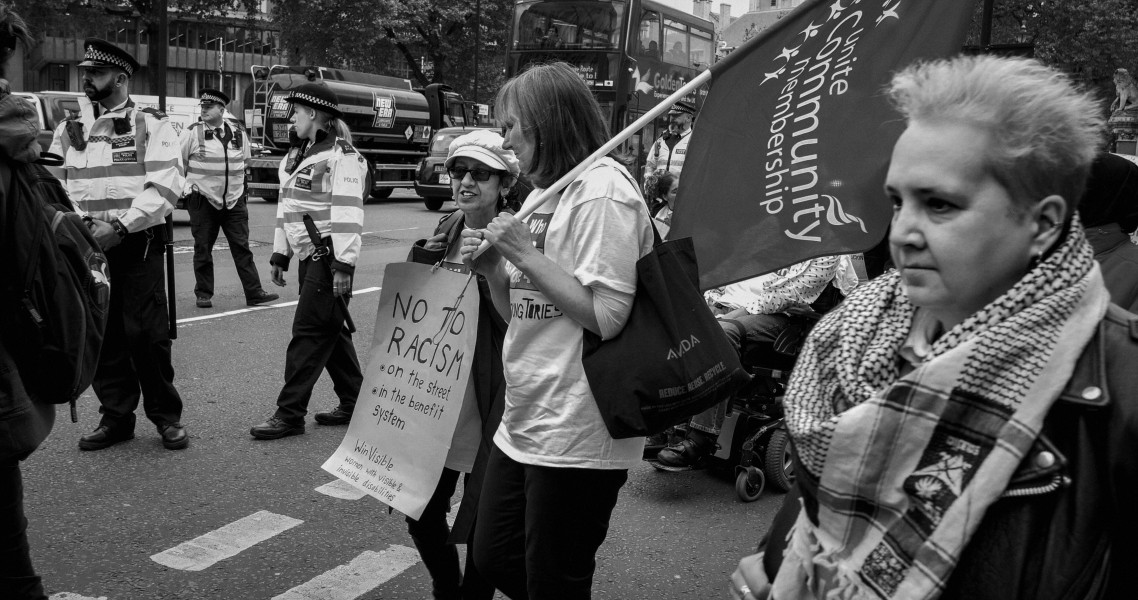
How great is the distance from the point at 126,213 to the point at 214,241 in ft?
16.8

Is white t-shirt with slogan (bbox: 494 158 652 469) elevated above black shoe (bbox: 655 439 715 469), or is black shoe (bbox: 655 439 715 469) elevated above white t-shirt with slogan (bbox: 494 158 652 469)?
white t-shirt with slogan (bbox: 494 158 652 469)

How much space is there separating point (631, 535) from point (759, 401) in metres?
1.19

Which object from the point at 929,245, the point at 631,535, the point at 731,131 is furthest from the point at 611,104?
the point at 929,245

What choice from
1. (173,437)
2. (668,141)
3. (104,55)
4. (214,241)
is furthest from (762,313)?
(668,141)

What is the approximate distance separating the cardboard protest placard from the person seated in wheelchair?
90.6 inches

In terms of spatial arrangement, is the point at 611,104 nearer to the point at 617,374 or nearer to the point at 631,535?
the point at 631,535

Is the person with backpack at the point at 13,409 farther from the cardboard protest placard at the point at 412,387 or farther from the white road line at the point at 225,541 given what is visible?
the white road line at the point at 225,541

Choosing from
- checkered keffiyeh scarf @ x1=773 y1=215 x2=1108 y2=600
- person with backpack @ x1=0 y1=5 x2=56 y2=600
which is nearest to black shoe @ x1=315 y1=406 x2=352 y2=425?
person with backpack @ x1=0 y1=5 x2=56 y2=600

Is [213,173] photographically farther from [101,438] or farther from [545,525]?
[545,525]

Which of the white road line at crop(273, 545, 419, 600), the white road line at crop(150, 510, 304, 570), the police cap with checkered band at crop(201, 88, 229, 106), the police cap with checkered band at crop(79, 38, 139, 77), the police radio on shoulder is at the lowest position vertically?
the white road line at crop(150, 510, 304, 570)

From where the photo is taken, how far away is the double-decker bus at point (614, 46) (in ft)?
65.1

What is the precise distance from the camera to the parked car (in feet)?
72.7

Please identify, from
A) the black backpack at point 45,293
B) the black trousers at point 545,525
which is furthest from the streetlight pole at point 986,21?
the black backpack at point 45,293

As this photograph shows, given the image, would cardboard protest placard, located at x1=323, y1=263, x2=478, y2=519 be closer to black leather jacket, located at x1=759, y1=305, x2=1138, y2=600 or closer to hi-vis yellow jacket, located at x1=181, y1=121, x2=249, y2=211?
black leather jacket, located at x1=759, y1=305, x2=1138, y2=600
